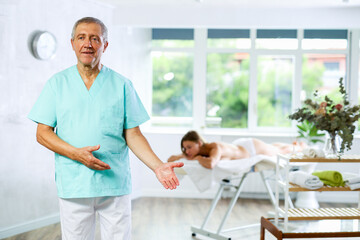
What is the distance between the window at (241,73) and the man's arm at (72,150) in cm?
408

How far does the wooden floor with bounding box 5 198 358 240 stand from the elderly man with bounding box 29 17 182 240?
7.13 ft

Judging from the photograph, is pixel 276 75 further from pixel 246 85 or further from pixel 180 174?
pixel 180 174

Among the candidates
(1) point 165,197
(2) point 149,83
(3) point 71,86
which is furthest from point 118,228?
(2) point 149,83

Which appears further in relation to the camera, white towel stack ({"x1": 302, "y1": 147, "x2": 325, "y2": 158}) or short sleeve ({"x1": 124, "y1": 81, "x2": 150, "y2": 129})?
white towel stack ({"x1": 302, "y1": 147, "x2": 325, "y2": 158})

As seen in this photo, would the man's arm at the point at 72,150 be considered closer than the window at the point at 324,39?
Yes

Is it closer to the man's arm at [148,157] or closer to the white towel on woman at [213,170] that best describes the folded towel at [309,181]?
the white towel on woman at [213,170]

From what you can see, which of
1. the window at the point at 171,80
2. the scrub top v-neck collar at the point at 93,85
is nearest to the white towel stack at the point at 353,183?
the scrub top v-neck collar at the point at 93,85

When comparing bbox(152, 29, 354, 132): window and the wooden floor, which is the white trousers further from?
bbox(152, 29, 354, 132): window

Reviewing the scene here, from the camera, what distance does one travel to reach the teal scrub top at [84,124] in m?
1.30

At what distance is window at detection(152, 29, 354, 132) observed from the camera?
208 inches

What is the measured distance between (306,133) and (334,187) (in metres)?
2.12

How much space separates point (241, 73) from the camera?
17.6ft

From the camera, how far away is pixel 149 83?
5.39 metres

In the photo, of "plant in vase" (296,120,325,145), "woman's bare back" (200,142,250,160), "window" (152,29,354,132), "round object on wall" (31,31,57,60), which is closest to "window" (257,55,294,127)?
"window" (152,29,354,132)
